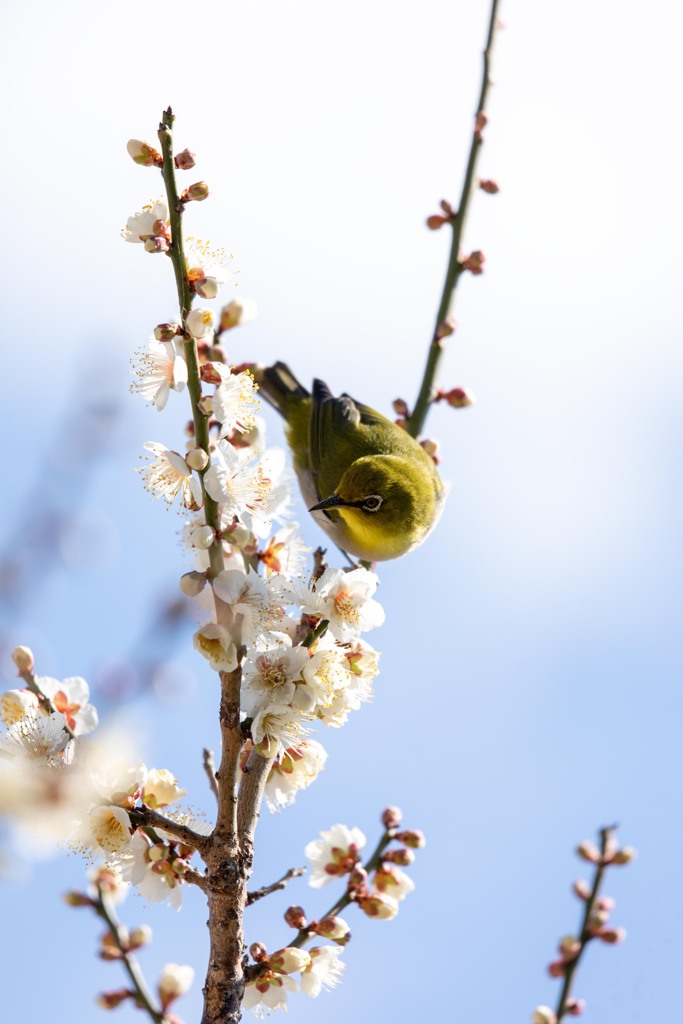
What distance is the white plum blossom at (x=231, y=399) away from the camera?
2.51 metres

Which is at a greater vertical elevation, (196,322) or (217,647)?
(196,322)

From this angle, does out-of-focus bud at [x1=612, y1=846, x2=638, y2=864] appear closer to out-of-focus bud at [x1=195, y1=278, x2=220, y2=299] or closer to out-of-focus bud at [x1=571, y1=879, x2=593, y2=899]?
out-of-focus bud at [x1=571, y1=879, x2=593, y2=899]

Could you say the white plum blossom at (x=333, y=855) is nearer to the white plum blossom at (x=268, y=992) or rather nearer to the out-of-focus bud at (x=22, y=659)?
the white plum blossom at (x=268, y=992)

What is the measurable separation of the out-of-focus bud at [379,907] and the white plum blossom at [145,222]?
2.36 meters

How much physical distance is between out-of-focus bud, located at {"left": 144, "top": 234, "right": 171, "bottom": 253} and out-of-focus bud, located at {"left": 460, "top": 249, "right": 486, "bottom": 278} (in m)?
1.98

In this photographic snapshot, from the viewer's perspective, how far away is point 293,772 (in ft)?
10.3

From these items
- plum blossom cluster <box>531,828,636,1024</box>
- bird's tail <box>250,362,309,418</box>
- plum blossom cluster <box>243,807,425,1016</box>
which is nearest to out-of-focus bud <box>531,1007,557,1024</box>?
plum blossom cluster <box>531,828,636,1024</box>

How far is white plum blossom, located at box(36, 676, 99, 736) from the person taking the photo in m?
3.15

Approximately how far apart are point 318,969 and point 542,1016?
56.3 inches

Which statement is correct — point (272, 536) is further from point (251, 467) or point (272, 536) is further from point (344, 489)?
point (344, 489)

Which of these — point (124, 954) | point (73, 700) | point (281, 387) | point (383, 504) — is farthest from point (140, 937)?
point (281, 387)

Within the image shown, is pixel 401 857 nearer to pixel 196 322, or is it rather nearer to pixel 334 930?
pixel 334 930

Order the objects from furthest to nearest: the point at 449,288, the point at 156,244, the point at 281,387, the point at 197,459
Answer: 1. the point at 281,387
2. the point at 449,288
3. the point at 156,244
4. the point at 197,459

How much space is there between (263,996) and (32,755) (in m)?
1.06
